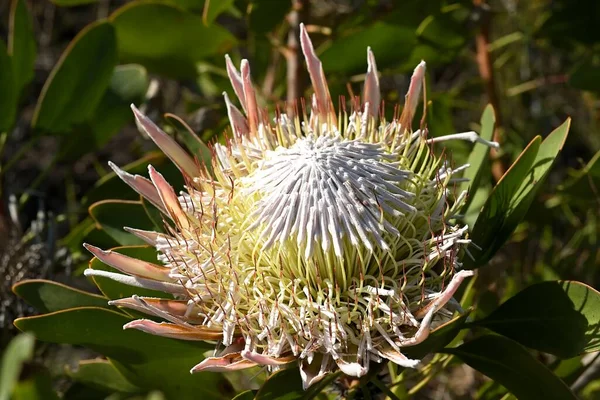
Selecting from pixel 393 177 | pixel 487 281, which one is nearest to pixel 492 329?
pixel 393 177

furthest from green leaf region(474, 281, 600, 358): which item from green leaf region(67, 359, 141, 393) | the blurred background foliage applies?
green leaf region(67, 359, 141, 393)

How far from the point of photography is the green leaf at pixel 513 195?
1.43 m

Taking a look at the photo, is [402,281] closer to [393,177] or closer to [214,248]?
[393,177]

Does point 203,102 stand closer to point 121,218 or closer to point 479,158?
point 121,218

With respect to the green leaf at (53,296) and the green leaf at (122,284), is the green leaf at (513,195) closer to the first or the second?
the green leaf at (122,284)

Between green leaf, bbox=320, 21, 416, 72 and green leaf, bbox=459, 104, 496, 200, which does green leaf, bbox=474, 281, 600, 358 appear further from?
green leaf, bbox=320, 21, 416, 72

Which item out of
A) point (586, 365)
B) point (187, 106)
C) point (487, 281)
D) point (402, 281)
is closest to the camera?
point (402, 281)

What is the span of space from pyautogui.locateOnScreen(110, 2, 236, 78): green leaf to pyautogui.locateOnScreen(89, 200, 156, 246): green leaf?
0.71m

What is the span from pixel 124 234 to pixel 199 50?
0.81 metres

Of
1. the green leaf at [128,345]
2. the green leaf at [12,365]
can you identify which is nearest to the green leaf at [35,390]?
the green leaf at [12,365]

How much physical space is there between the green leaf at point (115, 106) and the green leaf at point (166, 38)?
0.08 metres

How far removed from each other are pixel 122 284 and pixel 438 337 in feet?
1.97

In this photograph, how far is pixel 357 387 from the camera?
4.62 feet

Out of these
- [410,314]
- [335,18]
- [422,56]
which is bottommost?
[410,314]
